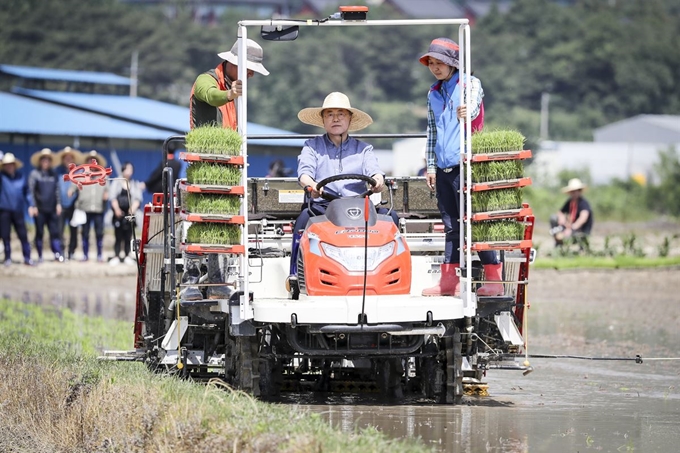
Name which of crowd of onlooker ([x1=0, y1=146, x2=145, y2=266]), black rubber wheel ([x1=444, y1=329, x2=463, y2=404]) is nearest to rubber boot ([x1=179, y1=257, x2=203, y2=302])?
black rubber wheel ([x1=444, y1=329, x2=463, y2=404])

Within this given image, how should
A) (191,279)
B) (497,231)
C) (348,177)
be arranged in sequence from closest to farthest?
(497,231)
(348,177)
(191,279)

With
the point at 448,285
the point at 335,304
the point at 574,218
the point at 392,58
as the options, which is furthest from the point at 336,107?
the point at 392,58

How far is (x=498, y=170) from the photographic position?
36.6 feet

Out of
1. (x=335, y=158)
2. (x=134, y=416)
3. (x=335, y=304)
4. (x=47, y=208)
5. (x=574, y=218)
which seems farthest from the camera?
(x=574, y=218)

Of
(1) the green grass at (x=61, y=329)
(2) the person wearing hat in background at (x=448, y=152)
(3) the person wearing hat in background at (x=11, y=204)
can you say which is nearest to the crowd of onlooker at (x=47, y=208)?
(3) the person wearing hat in background at (x=11, y=204)

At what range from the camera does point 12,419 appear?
10.5 meters

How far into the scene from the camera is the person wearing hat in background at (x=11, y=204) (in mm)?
26484

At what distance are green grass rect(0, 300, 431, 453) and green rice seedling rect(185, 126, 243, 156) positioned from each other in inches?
67.0

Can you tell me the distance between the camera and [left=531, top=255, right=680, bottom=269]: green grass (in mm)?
26844

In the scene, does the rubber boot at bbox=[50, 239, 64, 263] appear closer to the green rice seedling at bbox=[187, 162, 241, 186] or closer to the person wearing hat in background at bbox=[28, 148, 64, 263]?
the person wearing hat in background at bbox=[28, 148, 64, 263]

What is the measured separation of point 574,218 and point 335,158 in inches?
652

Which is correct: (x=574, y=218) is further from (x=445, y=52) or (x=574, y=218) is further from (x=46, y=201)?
(x=445, y=52)

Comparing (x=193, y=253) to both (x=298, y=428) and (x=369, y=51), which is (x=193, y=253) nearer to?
(x=298, y=428)

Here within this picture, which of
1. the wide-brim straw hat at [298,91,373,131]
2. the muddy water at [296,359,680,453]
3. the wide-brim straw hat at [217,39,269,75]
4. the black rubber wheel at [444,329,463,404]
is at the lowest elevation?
the muddy water at [296,359,680,453]
